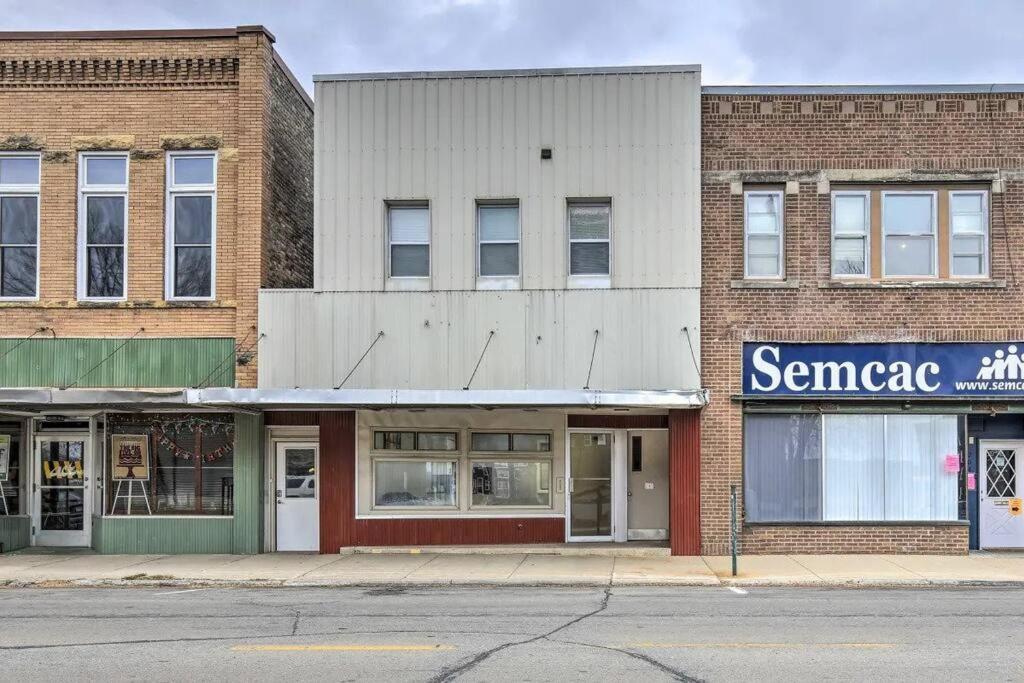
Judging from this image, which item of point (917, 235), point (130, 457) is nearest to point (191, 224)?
point (130, 457)

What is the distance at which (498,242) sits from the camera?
54.6 ft

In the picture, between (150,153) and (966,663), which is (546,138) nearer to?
(150,153)

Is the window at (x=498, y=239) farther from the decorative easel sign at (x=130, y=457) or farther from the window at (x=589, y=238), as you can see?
the decorative easel sign at (x=130, y=457)

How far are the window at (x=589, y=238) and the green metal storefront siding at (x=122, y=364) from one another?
249 inches

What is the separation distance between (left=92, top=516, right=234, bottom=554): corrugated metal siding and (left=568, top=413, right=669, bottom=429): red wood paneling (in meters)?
6.42

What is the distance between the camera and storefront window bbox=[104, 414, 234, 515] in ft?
54.5

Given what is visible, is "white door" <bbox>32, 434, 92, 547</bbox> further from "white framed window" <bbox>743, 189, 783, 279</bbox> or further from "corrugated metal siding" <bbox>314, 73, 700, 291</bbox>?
"white framed window" <bbox>743, 189, 783, 279</bbox>

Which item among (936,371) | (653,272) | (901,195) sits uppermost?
(901,195)

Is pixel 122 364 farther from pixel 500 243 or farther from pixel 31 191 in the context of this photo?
pixel 500 243

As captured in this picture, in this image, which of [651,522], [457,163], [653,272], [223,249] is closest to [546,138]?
[457,163]

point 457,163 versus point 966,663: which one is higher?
point 457,163

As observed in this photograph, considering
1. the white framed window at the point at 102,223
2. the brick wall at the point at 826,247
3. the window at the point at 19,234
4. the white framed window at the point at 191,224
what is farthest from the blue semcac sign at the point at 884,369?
the window at the point at 19,234

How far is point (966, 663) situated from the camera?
838cm

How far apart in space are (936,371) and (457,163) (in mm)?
8989
